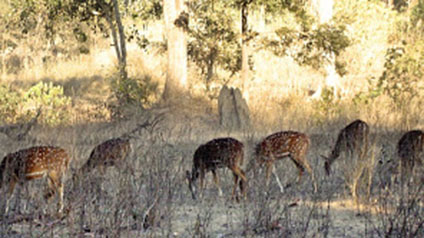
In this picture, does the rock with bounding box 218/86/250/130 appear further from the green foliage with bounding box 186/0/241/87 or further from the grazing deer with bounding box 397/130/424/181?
the grazing deer with bounding box 397/130/424/181

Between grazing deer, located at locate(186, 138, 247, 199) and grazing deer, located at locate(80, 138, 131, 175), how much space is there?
40.0 inches

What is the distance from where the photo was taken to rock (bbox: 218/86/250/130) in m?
A: 15.8

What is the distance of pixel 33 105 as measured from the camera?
17.3m

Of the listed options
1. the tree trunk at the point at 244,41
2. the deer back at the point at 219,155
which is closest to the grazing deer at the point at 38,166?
the deer back at the point at 219,155

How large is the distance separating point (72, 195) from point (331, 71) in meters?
15.4

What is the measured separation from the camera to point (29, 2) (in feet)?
61.6

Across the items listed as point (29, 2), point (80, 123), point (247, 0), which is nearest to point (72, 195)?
point (80, 123)

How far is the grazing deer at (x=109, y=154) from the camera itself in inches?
356

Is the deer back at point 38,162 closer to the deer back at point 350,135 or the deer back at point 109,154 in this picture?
the deer back at point 109,154

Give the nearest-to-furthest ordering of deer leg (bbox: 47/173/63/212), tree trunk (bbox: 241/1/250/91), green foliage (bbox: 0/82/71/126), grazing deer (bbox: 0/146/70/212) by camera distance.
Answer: deer leg (bbox: 47/173/63/212) < grazing deer (bbox: 0/146/70/212) < green foliage (bbox: 0/82/71/126) < tree trunk (bbox: 241/1/250/91)

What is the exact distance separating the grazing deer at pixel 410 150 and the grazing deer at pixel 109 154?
3.78 m

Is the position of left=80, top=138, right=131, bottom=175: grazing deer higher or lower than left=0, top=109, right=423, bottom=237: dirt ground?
higher

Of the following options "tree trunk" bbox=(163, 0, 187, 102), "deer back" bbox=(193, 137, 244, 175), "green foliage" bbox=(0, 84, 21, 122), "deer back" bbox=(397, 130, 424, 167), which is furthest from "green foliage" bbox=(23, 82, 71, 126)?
"deer back" bbox=(397, 130, 424, 167)

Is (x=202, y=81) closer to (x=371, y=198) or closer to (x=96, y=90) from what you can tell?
(x=96, y=90)
